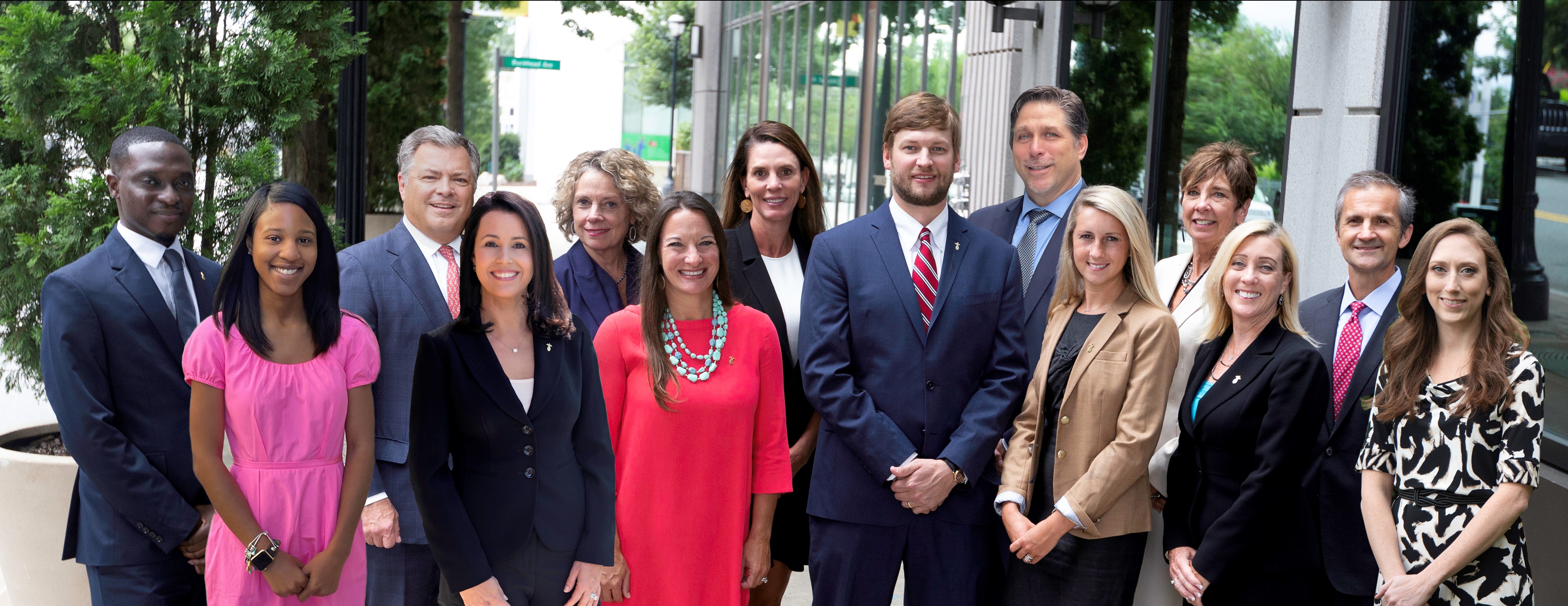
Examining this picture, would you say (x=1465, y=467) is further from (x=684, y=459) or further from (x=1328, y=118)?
(x=1328, y=118)

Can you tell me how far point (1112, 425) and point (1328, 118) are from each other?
3267 millimetres

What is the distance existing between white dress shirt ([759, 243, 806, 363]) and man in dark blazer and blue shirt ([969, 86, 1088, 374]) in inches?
28.1

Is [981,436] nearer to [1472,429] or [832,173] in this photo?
[1472,429]

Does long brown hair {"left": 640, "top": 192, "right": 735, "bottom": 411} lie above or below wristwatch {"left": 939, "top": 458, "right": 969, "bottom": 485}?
above

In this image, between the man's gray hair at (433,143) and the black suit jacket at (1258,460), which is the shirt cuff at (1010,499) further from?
the man's gray hair at (433,143)

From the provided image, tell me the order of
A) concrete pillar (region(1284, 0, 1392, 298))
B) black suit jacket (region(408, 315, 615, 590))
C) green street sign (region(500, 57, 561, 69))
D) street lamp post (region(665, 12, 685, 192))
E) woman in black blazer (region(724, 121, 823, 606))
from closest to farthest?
1. black suit jacket (region(408, 315, 615, 590))
2. woman in black blazer (region(724, 121, 823, 606))
3. concrete pillar (region(1284, 0, 1392, 298))
4. green street sign (region(500, 57, 561, 69))
5. street lamp post (region(665, 12, 685, 192))

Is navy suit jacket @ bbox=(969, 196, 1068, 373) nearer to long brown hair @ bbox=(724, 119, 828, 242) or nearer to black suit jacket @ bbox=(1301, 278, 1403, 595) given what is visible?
long brown hair @ bbox=(724, 119, 828, 242)

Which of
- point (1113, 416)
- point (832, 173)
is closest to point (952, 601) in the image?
point (1113, 416)

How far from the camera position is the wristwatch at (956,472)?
3322mm

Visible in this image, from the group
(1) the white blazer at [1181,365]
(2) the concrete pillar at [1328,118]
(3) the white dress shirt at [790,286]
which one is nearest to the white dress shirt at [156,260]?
(3) the white dress shirt at [790,286]

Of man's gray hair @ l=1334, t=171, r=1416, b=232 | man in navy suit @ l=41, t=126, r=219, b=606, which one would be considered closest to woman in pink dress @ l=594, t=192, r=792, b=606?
man in navy suit @ l=41, t=126, r=219, b=606

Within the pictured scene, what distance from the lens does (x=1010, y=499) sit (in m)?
3.39

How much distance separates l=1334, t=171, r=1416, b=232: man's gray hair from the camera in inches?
138

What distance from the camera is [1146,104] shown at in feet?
24.3
